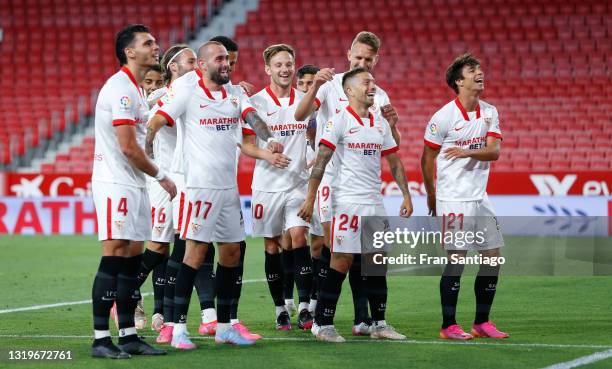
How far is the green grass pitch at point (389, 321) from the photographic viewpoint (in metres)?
7.04

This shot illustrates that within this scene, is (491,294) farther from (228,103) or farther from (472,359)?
(228,103)

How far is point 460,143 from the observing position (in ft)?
27.4

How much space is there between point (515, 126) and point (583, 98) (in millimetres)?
1839

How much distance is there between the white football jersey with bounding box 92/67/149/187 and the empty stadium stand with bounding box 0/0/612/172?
560 inches

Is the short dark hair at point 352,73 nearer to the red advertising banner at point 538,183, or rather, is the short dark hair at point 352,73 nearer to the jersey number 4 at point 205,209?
the jersey number 4 at point 205,209

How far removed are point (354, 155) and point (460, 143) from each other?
0.84m

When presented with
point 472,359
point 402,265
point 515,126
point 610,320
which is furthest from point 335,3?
point 472,359

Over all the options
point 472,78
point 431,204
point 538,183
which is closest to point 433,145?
point 431,204

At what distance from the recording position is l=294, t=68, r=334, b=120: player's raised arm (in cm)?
811

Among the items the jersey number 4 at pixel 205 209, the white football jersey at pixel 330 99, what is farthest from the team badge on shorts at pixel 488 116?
the jersey number 4 at pixel 205 209

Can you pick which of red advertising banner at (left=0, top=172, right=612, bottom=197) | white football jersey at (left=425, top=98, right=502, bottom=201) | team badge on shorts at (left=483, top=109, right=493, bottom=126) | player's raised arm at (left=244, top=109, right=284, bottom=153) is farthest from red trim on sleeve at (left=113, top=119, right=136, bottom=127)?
red advertising banner at (left=0, top=172, right=612, bottom=197)

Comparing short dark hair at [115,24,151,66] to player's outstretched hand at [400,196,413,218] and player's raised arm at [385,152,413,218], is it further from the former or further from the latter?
player's outstretched hand at [400,196,413,218]

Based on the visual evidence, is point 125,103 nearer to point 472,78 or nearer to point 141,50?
point 141,50

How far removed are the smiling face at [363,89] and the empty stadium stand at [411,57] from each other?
1279 cm
